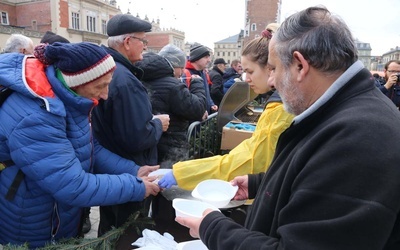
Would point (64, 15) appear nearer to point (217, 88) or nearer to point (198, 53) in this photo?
point (217, 88)

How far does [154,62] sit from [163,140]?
806 millimetres

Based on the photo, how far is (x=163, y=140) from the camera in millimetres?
3061

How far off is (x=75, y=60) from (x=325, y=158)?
142cm

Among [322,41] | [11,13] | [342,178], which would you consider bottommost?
[342,178]

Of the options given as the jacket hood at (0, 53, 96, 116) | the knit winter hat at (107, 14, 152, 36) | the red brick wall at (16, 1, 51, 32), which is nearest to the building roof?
the red brick wall at (16, 1, 51, 32)

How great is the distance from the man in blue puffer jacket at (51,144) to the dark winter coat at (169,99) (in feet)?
3.29

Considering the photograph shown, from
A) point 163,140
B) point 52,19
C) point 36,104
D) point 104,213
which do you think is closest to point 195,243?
point 36,104

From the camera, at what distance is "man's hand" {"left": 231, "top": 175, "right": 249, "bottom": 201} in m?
1.77

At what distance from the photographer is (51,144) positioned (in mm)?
1538

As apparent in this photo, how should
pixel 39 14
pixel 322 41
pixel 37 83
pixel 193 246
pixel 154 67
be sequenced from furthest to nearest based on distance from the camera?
pixel 39 14, pixel 154 67, pixel 37 83, pixel 193 246, pixel 322 41

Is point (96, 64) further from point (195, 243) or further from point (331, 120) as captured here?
point (331, 120)

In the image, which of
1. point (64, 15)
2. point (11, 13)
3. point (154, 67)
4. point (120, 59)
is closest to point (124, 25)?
point (120, 59)

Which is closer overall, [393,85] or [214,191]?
[214,191]

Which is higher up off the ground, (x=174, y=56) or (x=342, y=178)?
(x=174, y=56)
